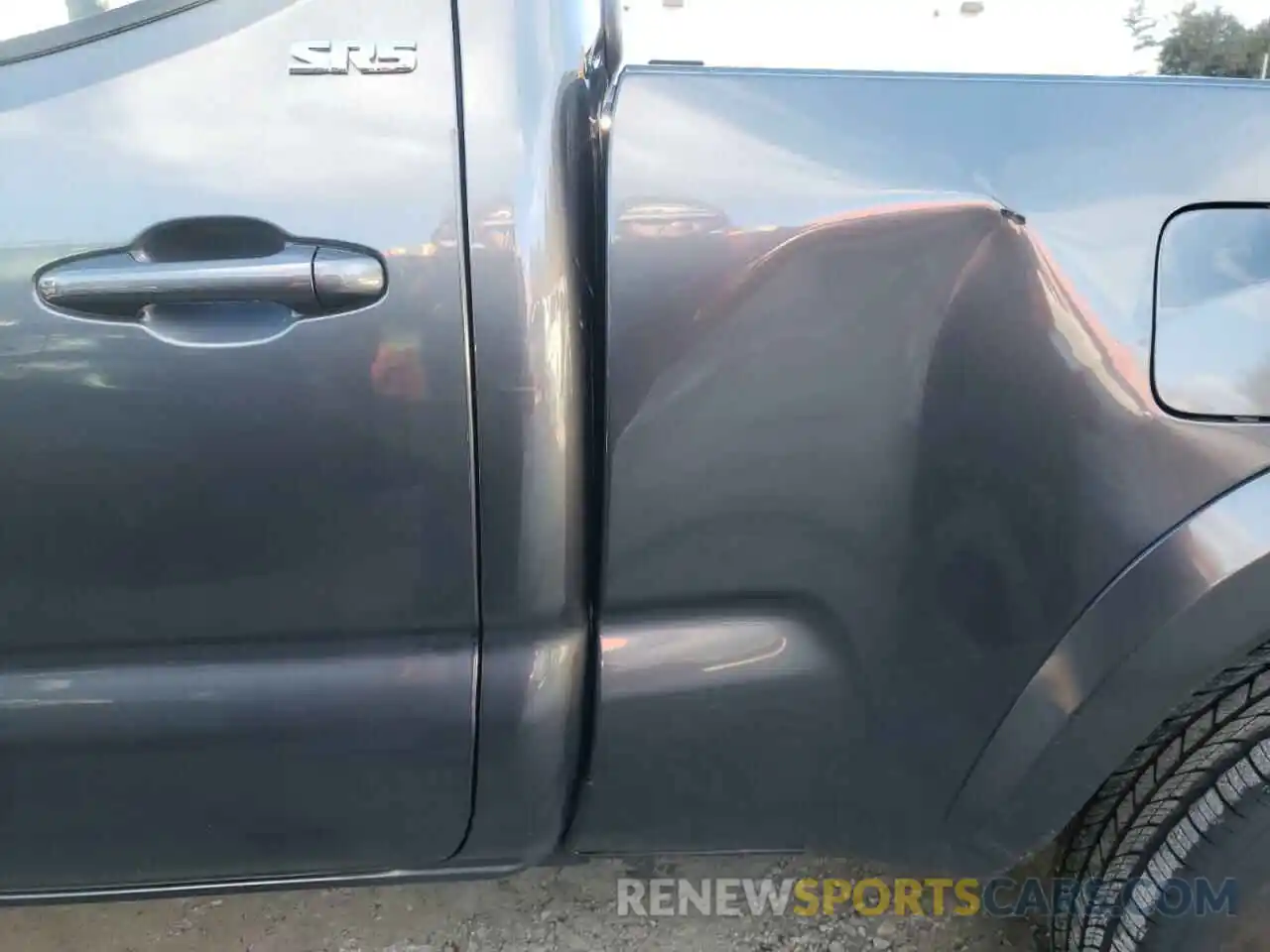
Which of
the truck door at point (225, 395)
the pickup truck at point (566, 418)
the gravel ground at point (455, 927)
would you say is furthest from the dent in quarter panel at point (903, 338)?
the gravel ground at point (455, 927)

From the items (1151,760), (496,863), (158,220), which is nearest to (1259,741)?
(1151,760)

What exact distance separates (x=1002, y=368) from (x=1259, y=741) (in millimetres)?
600

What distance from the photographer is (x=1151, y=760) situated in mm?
1304

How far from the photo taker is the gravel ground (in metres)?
1.80

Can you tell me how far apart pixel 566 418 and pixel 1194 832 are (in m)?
0.97

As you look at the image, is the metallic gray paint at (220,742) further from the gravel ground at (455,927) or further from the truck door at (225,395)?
the gravel ground at (455,927)

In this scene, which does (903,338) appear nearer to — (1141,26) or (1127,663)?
(1127,663)

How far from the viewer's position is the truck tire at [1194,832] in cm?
125

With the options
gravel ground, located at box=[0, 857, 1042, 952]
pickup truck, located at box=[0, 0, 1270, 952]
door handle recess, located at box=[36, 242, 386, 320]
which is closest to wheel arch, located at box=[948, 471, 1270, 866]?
pickup truck, located at box=[0, 0, 1270, 952]

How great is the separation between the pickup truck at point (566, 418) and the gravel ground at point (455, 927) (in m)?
0.69

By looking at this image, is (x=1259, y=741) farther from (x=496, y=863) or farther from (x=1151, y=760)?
(x=496, y=863)

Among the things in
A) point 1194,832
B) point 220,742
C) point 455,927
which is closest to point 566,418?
point 220,742

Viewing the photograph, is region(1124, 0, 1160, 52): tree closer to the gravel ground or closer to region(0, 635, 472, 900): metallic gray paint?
region(0, 635, 472, 900): metallic gray paint

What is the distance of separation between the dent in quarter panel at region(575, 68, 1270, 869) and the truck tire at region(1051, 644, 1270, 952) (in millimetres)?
289
